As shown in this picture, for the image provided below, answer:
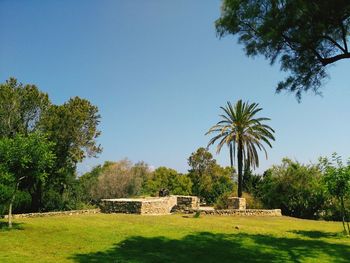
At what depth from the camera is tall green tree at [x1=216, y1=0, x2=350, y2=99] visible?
37.9 feet

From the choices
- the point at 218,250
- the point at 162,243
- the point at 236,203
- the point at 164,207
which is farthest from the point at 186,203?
the point at 218,250

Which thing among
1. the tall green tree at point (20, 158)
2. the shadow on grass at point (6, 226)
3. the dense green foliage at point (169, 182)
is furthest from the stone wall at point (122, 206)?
the dense green foliage at point (169, 182)

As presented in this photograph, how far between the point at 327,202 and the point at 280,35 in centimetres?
2525

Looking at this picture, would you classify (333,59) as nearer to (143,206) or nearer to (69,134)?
(143,206)

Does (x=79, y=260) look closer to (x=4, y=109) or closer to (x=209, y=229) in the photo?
(x=209, y=229)

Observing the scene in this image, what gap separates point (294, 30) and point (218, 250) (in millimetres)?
9257

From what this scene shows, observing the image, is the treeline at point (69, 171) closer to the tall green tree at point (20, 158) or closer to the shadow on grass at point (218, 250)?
the tall green tree at point (20, 158)

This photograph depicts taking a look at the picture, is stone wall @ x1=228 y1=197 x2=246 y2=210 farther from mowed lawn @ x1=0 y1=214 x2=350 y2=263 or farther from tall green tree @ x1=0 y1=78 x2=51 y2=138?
tall green tree @ x1=0 y1=78 x2=51 y2=138

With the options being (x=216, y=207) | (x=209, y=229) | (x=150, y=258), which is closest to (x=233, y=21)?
(x=150, y=258)

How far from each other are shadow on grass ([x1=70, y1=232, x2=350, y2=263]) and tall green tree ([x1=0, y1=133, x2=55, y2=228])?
770 cm

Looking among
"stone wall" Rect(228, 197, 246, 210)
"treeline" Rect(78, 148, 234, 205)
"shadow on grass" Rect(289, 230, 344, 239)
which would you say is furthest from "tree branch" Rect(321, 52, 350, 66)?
"treeline" Rect(78, 148, 234, 205)

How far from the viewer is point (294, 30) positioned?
40.3 ft

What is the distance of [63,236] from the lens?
1709 centimetres

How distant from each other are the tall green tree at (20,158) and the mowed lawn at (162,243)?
277cm
